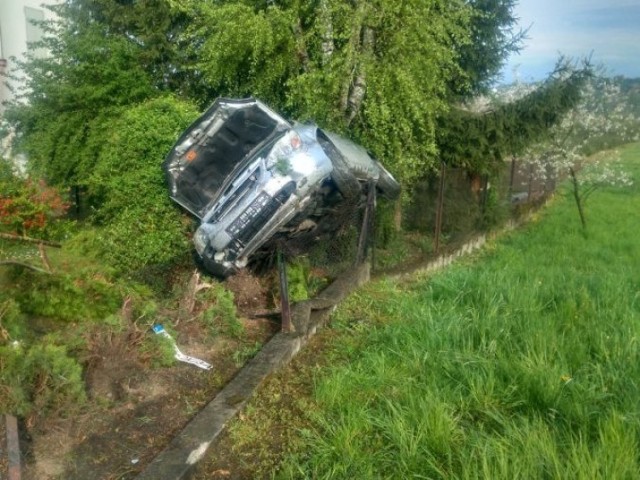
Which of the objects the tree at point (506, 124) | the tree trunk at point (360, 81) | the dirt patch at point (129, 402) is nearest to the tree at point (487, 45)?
the tree at point (506, 124)

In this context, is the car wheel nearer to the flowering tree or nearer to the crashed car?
the crashed car

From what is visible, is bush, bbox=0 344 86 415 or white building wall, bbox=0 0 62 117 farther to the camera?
white building wall, bbox=0 0 62 117

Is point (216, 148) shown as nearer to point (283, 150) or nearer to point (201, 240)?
point (283, 150)

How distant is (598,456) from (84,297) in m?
3.91

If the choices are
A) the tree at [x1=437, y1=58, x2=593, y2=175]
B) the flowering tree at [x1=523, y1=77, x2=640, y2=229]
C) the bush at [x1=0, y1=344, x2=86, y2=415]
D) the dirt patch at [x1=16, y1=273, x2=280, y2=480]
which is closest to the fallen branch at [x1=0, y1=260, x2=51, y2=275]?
the dirt patch at [x1=16, y1=273, x2=280, y2=480]

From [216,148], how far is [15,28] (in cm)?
973

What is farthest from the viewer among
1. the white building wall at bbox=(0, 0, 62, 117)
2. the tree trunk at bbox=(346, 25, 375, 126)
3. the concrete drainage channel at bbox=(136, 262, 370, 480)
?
the white building wall at bbox=(0, 0, 62, 117)

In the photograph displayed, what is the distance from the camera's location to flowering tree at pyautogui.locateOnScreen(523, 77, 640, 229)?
47.1 feet

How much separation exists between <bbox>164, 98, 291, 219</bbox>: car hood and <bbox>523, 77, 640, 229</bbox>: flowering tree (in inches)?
286

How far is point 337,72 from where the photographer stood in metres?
7.96

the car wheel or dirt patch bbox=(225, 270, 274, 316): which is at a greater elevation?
the car wheel

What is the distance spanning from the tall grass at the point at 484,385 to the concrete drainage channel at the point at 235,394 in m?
0.30

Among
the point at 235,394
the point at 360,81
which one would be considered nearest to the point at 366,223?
the point at 360,81

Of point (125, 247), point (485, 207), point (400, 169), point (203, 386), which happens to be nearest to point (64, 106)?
point (125, 247)
